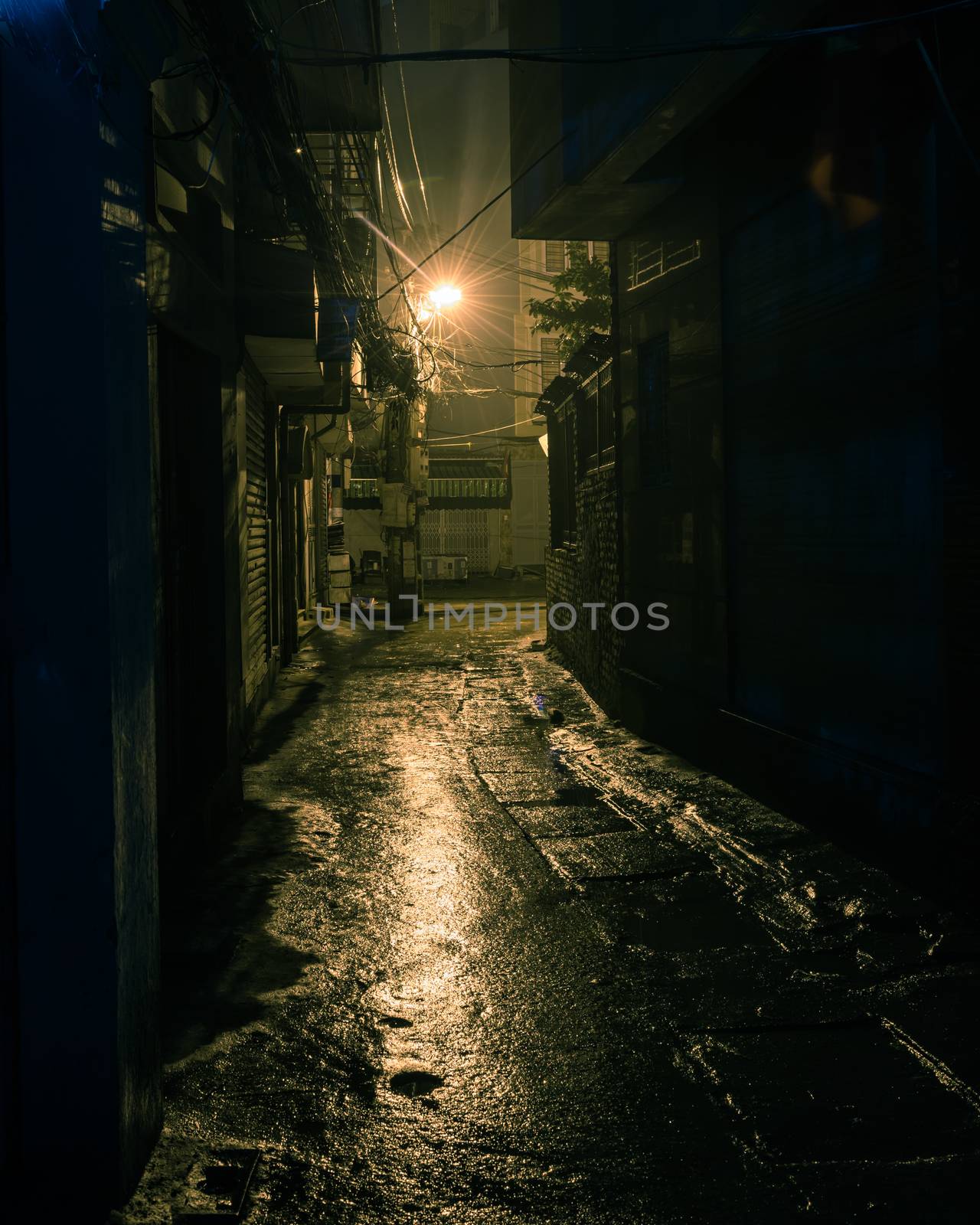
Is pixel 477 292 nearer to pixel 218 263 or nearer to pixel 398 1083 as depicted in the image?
pixel 218 263

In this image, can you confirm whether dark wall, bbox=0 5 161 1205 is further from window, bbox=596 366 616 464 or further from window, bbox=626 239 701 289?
window, bbox=596 366 616 464

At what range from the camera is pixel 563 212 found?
10.4 m

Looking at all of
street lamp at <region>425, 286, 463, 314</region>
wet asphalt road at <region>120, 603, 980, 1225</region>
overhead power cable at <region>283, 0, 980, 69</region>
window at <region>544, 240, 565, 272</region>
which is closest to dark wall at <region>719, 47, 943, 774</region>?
overhead power cable at <region>283, 0, 980, 69</region>

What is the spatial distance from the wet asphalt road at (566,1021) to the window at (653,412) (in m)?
3.69

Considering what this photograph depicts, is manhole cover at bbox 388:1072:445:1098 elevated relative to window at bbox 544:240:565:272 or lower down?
lower down

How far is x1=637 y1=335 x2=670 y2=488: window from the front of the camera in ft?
34.4

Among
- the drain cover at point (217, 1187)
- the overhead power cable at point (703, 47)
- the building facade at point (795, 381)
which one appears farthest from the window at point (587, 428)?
the drain cover at point (217, 1187)

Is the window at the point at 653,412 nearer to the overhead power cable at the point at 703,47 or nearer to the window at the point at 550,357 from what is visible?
the overhead power cable at the point at 703,47

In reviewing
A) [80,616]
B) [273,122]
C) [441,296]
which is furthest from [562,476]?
[80,616]

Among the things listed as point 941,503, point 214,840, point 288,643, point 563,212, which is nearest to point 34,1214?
point 214,840

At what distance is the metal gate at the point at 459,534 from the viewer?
4119 centimetres

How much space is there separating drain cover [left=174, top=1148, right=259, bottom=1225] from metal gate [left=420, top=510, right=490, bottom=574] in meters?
37.8

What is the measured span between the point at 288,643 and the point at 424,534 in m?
24.1

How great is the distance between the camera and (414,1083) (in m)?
A: 3.88
